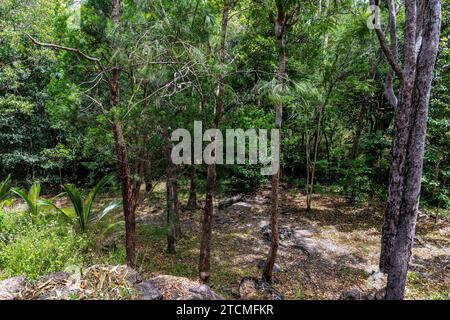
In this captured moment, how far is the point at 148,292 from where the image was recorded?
2670mm

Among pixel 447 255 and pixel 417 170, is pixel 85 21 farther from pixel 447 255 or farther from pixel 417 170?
pixel 447 255

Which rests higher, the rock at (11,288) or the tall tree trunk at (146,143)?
the tall tree trunk at (146,143)

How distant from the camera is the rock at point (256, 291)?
4.14 meters

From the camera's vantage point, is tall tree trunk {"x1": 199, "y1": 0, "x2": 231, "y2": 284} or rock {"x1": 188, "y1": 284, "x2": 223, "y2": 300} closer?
rock {"x1": 188, "y1": 284, "x2": 223, "y2": 300}

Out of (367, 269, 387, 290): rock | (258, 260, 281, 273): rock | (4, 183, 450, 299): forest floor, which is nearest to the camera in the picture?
(367, 269, 387, 290): rock

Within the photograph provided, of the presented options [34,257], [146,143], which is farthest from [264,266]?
[34,257]

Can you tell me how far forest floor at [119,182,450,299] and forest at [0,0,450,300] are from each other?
50 mm

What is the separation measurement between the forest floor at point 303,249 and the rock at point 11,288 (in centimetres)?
232

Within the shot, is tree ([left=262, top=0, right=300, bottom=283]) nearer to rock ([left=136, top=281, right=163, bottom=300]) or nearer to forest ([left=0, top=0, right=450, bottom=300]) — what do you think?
forest ([left=0, top=0, right=450, bottom=300])

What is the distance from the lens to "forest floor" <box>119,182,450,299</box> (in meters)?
5.30

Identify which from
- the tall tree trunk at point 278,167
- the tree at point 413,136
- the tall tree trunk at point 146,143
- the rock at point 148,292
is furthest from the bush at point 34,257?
the tree at point 413,136

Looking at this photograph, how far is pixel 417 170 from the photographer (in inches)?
131

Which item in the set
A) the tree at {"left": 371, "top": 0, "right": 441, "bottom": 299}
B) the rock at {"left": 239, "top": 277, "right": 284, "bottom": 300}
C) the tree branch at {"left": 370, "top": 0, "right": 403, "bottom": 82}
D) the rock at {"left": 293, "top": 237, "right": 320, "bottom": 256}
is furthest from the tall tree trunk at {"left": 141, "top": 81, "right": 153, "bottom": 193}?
the rock at {"left": 293, "top": 237, "right": 320, "bottom": 256}

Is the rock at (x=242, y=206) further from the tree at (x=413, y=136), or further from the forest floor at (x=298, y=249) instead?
the tree at (x=413, y=136)
